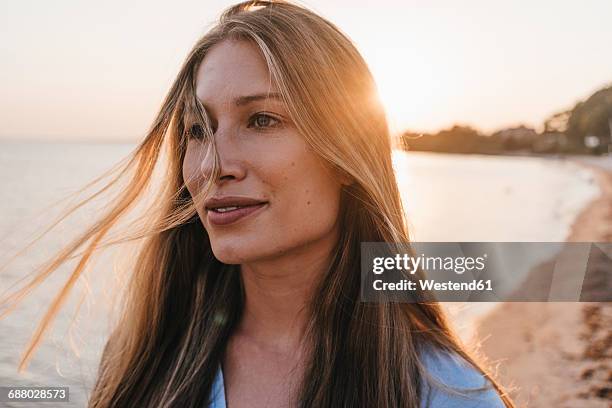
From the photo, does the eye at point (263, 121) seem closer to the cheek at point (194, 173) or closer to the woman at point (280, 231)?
the woman at point (280, 231)

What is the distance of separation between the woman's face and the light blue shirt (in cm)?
48

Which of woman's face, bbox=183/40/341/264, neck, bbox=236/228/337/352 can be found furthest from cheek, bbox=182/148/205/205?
neck, bbox=236/228/337/352

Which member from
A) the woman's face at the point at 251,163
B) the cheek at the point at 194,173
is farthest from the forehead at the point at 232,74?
the cheek at the point at 194,173

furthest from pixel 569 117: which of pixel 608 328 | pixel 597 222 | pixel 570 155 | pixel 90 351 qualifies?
pixel 90 351

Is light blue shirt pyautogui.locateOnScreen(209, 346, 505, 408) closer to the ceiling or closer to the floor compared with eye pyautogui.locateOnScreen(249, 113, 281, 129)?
closer to the floor

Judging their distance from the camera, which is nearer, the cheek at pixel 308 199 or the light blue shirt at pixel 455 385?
the light blue shirt at pixel 455 385

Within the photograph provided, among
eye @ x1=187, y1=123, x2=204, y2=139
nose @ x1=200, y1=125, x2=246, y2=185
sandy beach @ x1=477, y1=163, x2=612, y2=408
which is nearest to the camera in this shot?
nose @ x1=200, y1=125, x2=246, y2=185

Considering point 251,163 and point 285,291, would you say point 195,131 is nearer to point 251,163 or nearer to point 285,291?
point 251,163

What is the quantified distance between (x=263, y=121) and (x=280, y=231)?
0.30 meters

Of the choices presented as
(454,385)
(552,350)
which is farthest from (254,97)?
(552,350)

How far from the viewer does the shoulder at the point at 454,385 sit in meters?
1.56

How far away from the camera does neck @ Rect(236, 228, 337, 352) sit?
186 cm

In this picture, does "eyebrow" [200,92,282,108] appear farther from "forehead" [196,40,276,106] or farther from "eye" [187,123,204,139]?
"eye" [187,123,204,139]

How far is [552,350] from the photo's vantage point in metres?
7.86
